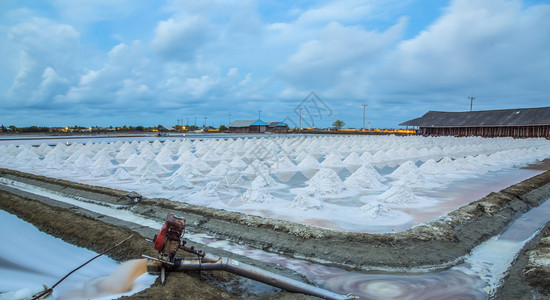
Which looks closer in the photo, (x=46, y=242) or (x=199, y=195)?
(x=46, y=242)

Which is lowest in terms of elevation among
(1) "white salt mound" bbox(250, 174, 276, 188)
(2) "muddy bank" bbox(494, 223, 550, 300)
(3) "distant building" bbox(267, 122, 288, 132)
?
(2) "muddy bank" bbox(494, 223, 550, 300)

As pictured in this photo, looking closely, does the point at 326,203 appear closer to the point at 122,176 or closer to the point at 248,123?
the point at 122,176

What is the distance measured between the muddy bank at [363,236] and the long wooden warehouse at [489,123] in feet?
100

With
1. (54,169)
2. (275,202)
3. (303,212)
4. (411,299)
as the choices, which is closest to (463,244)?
Result: (411,299)

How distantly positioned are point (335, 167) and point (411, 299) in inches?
336

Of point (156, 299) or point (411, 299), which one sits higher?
point (156, 299)

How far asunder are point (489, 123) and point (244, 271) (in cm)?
3733

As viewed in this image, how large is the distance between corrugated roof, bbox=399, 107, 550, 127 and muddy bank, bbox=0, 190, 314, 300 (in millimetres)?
34686

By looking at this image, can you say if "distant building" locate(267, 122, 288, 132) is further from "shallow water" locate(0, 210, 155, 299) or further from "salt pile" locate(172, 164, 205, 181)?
"shallow water" locate(0, 210, 155, 299)

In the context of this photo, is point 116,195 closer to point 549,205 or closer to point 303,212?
point 303,212

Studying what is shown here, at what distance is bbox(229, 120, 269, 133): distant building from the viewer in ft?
173

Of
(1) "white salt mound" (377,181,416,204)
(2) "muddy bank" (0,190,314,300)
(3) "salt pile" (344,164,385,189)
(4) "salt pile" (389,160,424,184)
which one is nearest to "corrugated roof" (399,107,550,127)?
(4) "salt pile" (389,160,424,184)

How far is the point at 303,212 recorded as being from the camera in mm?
5562

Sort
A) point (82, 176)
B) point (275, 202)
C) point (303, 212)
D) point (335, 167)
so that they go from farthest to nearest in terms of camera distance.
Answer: point (335, 167) < point (82, 176) < point (275, 202) < point (303, 212)
